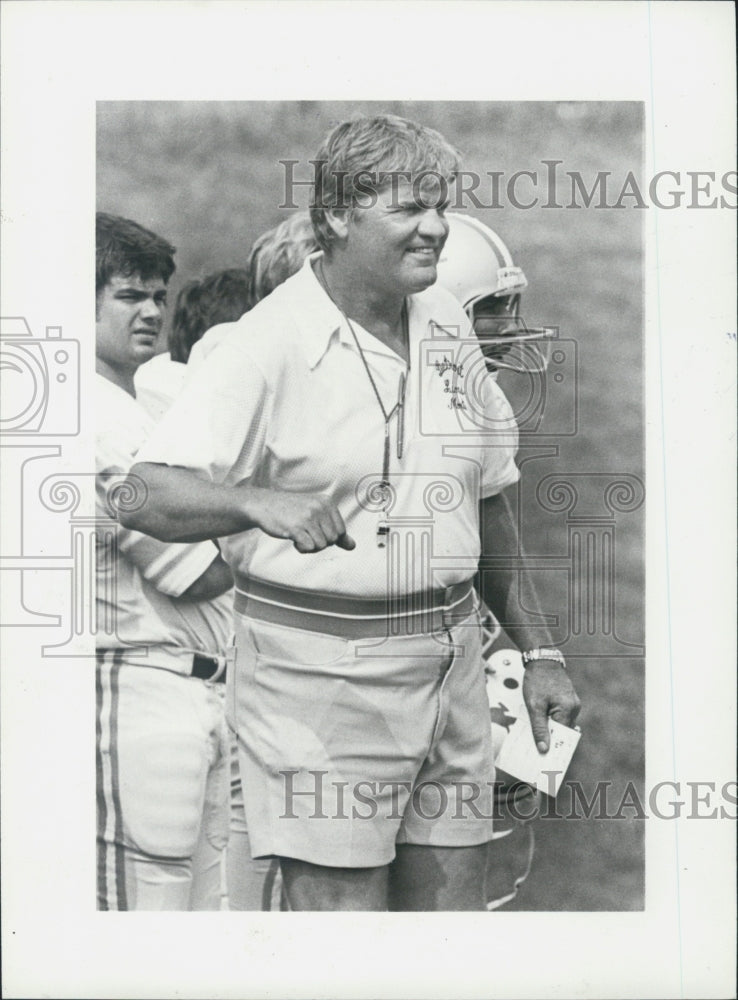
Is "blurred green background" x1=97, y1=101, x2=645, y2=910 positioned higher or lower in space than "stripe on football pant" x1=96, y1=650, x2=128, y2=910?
higher

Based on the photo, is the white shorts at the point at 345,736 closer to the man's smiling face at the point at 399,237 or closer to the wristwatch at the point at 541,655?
the wristwatch at the point at 541,655

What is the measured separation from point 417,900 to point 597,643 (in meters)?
0.73

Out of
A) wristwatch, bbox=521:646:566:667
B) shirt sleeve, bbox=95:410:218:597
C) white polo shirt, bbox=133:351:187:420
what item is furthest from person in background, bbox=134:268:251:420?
wristwatch, bbox=521:646:566:667

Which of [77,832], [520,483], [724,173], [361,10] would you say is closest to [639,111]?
[724,173]

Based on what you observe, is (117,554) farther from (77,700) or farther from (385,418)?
(385,418)

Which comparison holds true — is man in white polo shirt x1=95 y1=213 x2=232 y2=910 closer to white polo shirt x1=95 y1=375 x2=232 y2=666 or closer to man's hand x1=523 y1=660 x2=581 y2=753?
white polo shirt x1=95 y1=375 x2=232 y2=666

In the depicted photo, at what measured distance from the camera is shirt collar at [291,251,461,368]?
296 cm

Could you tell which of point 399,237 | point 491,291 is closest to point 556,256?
point 491,291

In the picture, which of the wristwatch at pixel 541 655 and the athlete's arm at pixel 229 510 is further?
the wristwatch at pixel 541 655

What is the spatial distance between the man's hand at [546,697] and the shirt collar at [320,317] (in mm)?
820

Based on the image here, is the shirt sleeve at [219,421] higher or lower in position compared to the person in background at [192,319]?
lower

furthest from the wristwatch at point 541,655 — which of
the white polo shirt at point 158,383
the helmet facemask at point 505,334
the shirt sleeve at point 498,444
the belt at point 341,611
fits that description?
the white polo shirt at point 158,383

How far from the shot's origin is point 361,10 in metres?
2.99

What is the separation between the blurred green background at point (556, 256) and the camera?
9.77ft
